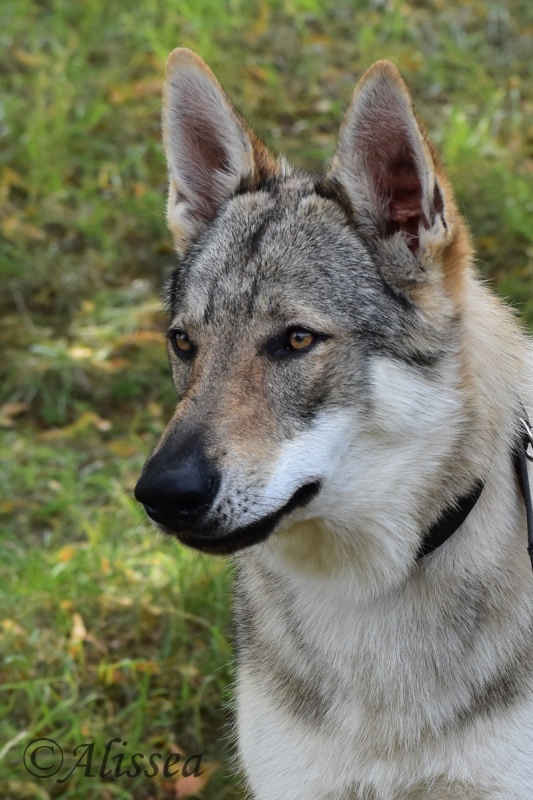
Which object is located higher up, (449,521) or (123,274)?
(449,521)

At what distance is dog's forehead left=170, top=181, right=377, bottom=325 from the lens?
8.95 ft

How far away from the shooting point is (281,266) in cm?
277

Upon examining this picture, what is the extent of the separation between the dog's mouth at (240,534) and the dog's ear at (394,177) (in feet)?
2.17

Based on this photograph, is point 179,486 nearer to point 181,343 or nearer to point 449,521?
point 181,343

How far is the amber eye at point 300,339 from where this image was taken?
8.79ft

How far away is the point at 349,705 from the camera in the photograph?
2816 millimetres

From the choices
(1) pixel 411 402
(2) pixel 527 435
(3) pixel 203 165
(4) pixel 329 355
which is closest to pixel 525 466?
(2) pixel 527 435

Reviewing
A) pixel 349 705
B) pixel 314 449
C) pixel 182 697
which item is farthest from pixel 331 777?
pixel 182 697

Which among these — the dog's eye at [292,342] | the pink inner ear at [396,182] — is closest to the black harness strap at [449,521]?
the dog's eye at [292,342]

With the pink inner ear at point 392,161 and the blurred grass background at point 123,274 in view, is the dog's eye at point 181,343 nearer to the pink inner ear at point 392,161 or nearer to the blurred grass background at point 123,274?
the pink inner ear at point 392,161

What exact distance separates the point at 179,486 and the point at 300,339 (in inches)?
21.3

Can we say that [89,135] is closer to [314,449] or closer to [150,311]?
[150,311]

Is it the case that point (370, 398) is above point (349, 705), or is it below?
above

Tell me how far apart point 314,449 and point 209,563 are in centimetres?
201
